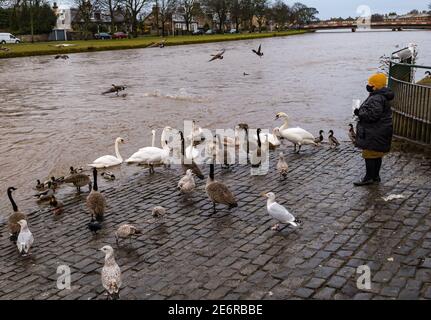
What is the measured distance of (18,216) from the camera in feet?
26.3

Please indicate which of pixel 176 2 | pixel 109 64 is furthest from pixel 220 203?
pixel 176 2

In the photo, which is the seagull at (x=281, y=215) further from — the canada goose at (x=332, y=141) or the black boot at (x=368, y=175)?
the canada goose at (x=332, y=141)

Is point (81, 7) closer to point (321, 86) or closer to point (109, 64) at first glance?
point (109, 64)

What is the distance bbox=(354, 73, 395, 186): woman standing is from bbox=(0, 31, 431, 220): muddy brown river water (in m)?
5.72

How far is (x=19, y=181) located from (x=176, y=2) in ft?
338

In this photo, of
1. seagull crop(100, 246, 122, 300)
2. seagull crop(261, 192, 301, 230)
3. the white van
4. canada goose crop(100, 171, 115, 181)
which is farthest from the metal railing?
the white van

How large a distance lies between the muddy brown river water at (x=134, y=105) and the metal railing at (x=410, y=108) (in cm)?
244

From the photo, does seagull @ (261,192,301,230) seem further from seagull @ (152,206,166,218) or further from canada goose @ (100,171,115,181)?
canada goose @ (100,171,115,181)

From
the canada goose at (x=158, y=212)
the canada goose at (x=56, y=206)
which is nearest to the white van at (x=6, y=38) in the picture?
the canada goose at (x=56, y=206)

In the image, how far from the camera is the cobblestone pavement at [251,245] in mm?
5797

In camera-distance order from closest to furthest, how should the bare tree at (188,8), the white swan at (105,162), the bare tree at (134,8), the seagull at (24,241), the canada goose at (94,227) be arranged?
1. the seagull at (24,241)
2. the canada goose at (94,227)
3. the white swan at (105,162)
4. the bare tree at (134,8)
5. the bare tree at (188,8)

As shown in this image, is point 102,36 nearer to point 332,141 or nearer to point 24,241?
point 332,141

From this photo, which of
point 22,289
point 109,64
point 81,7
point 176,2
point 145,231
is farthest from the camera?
point 176,2

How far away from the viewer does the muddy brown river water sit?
46.6 feet
